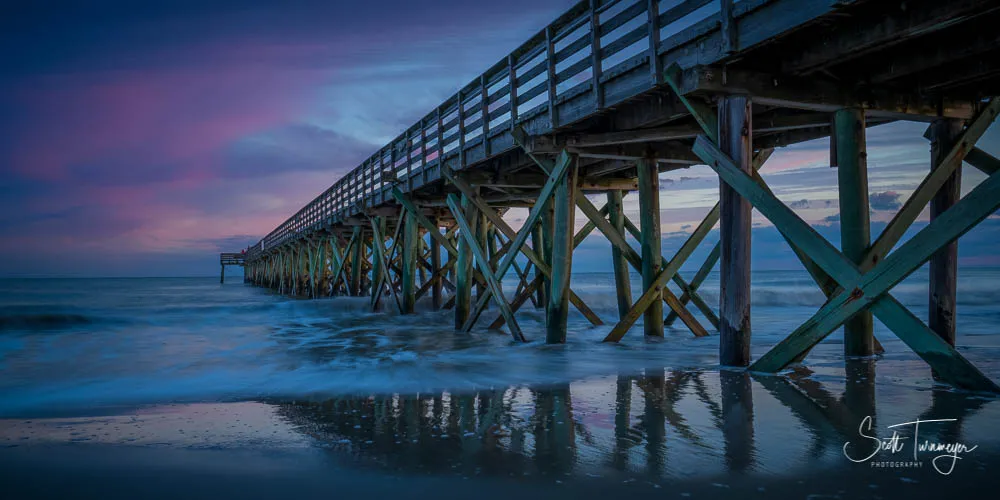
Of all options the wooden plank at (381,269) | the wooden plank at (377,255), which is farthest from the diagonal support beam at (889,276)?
the wooden plank at (377,255)

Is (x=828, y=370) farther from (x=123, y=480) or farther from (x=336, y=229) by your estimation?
(x=336, y=229)

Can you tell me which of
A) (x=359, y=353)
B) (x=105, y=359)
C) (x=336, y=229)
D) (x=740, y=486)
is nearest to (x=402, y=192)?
(x=359, y=353)

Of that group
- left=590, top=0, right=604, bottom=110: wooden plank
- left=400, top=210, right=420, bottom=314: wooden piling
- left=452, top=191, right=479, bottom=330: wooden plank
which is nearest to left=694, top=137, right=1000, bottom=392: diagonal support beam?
left=590, top=0, right=604, bottom=110: wooden plank

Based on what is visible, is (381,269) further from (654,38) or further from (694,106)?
(694,106)

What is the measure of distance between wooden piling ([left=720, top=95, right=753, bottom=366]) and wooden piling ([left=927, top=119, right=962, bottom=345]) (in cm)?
234

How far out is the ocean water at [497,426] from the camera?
291 centimetres

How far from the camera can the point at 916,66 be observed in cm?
520

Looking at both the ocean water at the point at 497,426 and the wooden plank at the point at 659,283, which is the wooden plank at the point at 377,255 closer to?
the ocean water at the point at 497,426

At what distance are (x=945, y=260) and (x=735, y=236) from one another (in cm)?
267

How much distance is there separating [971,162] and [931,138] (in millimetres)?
435

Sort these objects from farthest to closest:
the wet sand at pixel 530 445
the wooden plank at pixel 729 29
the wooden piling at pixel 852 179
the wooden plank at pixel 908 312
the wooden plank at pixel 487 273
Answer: the wooden plank at pixel 487 273 → the wooden piling at pixel 852 179 → the wooden plank at pixel 729 29 → the wooden plank at pixel 908 312 → the wet sand at pixel 530 445

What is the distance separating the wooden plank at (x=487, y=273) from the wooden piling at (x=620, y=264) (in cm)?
187

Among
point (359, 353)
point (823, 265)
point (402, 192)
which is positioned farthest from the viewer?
point (402, 192)

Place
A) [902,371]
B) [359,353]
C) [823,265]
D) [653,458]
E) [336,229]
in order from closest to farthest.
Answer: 1. [653,458]
2. [823,265]
3. [902,371]
4. [359,353]
5. [336,229]
